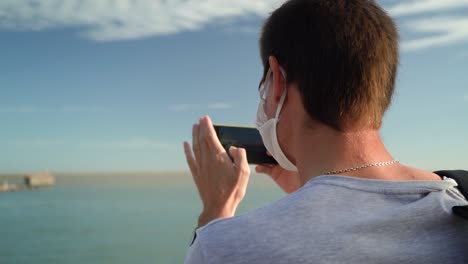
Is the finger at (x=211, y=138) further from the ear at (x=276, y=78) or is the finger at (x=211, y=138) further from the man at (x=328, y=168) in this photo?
the ear at (x=276, y=78)

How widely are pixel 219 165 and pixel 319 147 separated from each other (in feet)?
1.36

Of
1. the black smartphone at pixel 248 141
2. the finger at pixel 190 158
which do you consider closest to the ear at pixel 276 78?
the finger at pixel 190 158

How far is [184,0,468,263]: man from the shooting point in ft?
4.80

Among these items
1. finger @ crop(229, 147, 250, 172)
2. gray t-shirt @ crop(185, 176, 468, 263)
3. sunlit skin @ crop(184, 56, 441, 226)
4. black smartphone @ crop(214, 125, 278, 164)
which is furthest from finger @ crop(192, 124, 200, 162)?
gray t-shirt @ crop(185, 176, 468, 263)

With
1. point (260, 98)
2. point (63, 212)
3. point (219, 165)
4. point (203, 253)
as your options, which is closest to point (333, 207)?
point (203, 253)

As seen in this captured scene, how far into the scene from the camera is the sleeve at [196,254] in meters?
1.51

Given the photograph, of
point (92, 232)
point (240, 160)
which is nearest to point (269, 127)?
point (240, 160)

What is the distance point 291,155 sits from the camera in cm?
203

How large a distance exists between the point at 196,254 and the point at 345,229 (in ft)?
1.53

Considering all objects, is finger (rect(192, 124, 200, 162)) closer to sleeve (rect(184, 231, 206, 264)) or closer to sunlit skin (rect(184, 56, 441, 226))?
sunlit skin (rect(184, 56, 441, 226))

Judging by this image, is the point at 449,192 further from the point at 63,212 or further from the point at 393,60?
the point at 63,212

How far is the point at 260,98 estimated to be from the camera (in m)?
2.15

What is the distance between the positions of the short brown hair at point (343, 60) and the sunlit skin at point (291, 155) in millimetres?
51

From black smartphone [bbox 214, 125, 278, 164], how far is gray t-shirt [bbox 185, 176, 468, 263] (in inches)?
37.4
